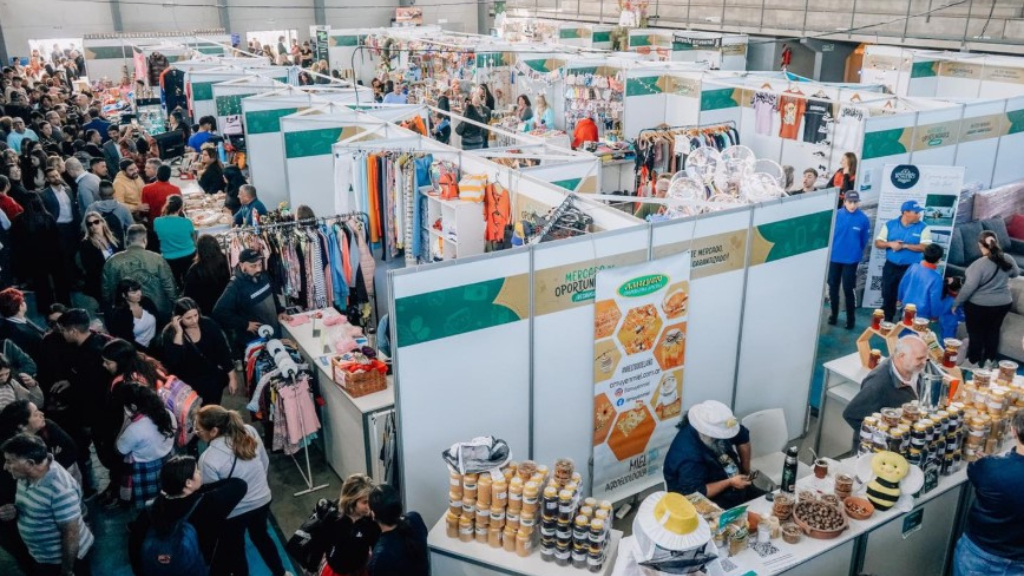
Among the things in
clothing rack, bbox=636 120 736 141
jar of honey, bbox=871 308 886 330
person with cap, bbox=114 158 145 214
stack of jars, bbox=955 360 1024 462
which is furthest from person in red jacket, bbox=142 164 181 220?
stack of jars, bbox=955 360 1024 462

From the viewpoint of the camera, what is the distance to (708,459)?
446 centimetres

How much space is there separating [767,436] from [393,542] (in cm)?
299

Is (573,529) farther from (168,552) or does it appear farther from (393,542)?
(168,552)

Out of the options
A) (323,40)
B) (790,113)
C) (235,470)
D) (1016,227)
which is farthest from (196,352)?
(323,40)

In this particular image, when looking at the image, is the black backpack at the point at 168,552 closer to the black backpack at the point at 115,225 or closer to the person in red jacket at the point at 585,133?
the black backpack at the point at 115,225

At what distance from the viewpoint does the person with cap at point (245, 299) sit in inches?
241

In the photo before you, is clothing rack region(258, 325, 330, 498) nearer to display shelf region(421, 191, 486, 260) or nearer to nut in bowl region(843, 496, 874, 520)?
display shelf region(421, 191, 486, 260)

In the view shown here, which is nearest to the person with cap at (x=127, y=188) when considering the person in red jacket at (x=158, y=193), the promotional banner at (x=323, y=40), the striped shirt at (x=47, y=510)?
the person in red jacket at (x=158, y=193)

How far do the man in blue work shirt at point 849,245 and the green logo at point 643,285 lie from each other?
3.48 meters

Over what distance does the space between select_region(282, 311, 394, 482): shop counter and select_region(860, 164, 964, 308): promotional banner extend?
6.06 m

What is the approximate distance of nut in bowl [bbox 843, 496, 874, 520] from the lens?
4090 millimetres

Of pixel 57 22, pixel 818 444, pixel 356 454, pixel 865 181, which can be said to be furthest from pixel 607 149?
pixel 57 22

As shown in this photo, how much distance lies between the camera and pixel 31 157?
923 cm

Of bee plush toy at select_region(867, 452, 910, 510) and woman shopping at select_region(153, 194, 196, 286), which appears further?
woman shopping at select_region(153, 194, 196, 286)
